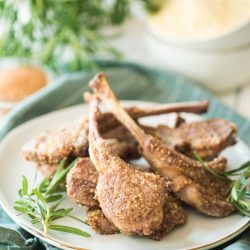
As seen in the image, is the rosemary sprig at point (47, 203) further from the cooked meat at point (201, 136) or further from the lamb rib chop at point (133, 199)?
the cooked meat at point (201, 136)

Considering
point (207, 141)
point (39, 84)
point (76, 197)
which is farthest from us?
point (39, 84)

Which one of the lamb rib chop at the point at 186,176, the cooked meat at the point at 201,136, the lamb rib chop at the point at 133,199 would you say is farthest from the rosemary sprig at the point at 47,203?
the cooked meat at the point at 201,136

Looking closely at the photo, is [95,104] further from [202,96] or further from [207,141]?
[202,96]

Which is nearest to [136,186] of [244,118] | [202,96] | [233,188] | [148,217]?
[148,217]

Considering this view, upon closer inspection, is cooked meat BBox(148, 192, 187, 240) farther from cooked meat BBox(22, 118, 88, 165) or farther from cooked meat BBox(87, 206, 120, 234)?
cooked meat BBox(22, 118, 88, 165)

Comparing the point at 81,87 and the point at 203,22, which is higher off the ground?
the point at 203,22

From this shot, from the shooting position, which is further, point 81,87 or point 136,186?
point 81,87
